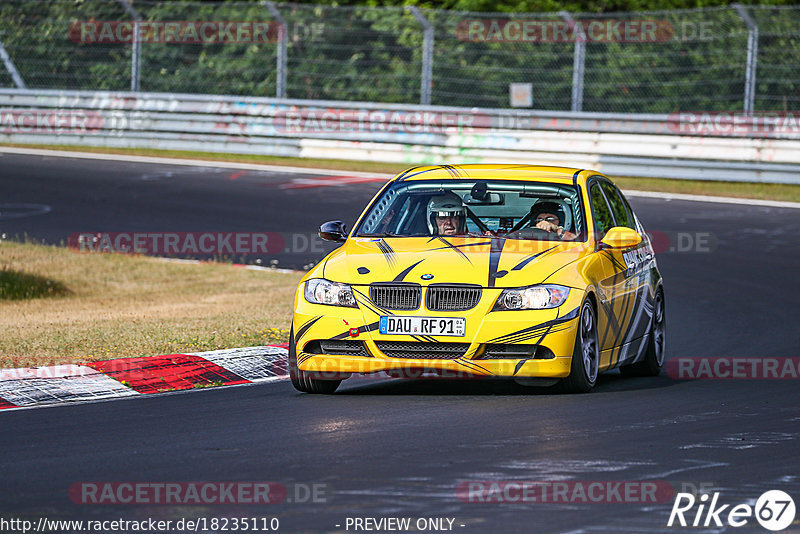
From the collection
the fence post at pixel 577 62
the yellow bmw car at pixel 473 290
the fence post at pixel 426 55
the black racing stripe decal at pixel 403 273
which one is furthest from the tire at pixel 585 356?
the fence post at pixel 426 55

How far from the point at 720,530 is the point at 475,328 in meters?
3.23

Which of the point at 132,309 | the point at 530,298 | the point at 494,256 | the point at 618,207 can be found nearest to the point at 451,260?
the point at 494,256

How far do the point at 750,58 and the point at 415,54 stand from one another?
20.4 feet

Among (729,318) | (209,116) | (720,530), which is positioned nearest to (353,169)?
(209,116)

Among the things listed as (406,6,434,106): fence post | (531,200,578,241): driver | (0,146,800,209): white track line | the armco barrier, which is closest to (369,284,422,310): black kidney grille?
(531,200,578,241): driver

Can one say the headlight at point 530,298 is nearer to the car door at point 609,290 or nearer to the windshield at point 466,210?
the car door at point 609,290

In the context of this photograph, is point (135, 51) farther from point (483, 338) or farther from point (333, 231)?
point (483, 338)

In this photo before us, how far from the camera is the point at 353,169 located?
85.9 feet

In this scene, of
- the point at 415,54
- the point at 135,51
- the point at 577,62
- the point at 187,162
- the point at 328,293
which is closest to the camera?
the point at 328,293

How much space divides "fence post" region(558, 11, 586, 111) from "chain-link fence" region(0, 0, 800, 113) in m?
0.02

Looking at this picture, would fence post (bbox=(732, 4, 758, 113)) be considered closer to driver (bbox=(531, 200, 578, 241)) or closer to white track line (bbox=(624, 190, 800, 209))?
white track line (bbox=(624, 190, 800, 209))

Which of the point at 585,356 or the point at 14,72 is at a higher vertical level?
the point at 14,72

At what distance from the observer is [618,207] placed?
10.9 meters

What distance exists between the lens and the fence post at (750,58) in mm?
23438
